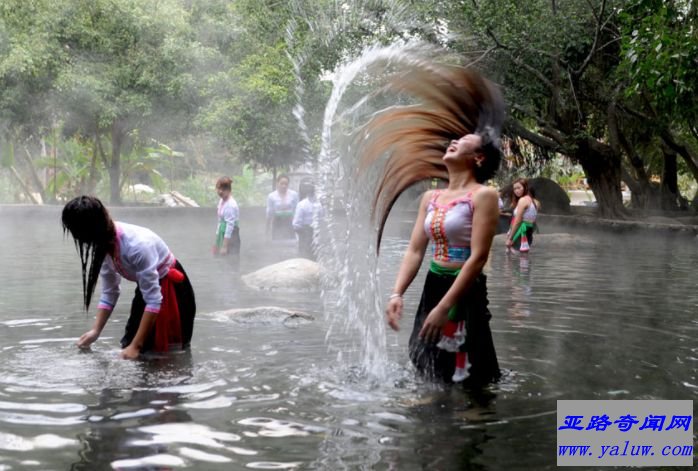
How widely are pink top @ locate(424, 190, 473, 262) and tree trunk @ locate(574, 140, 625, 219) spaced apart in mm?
22024

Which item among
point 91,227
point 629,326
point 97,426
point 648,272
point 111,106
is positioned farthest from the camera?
point 111,106

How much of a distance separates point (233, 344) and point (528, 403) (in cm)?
293

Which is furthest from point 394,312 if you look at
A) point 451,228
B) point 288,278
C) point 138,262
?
point 288,278

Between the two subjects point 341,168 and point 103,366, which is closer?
point 103,366

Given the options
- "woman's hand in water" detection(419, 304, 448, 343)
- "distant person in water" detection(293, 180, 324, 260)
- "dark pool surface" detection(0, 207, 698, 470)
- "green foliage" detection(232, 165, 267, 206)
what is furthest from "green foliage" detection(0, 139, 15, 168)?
"woman's hand in water" detection(419, 304, 448, 343)

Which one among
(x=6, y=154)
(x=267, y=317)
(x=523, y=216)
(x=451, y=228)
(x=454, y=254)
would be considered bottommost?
(x=267, y=317)

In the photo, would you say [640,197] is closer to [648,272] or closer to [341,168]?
[648,272]

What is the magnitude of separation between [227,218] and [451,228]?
25.4 ft

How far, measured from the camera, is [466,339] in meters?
5.76

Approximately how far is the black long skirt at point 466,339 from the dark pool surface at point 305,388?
5.3 inches

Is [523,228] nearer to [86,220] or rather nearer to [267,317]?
[267,317]

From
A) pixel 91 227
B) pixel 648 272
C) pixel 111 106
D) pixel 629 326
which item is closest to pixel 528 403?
pixel 91 227

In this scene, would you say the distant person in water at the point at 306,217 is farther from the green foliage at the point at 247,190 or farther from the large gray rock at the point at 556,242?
the green foliage at the point at 247,190

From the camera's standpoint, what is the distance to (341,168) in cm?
813
